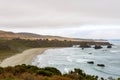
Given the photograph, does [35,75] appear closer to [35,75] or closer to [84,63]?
[35,75]

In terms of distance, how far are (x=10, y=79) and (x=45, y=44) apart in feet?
464

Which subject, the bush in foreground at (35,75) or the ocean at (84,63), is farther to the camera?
the ocean at (84,63)

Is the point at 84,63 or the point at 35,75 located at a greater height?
the point at 35,75

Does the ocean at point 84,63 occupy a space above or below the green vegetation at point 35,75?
below

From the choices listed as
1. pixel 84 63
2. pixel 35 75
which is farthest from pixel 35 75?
pixel 84 63

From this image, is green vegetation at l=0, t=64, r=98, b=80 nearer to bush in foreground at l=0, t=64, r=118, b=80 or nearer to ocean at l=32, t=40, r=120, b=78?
bush in foreground at l=0, t=64, r=118, b=80

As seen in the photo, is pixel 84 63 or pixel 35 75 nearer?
pixel 35 75

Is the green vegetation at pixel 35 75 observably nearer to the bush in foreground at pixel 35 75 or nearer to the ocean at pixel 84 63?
the bush in foreground at pixel 35 75

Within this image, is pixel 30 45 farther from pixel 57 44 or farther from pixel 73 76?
pixel 73 76

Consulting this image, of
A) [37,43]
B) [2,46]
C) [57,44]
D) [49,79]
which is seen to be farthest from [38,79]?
[57,44]

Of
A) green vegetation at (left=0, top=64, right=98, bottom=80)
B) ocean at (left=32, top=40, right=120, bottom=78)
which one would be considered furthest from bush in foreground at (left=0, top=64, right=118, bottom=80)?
ocean at (left=32, top=40, right=120, bottom=78)

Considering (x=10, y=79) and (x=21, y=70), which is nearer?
(x=10, y=79)

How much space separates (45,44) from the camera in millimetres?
156250

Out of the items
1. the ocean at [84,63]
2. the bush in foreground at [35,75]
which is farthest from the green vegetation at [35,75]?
the ocean at [84,63]
